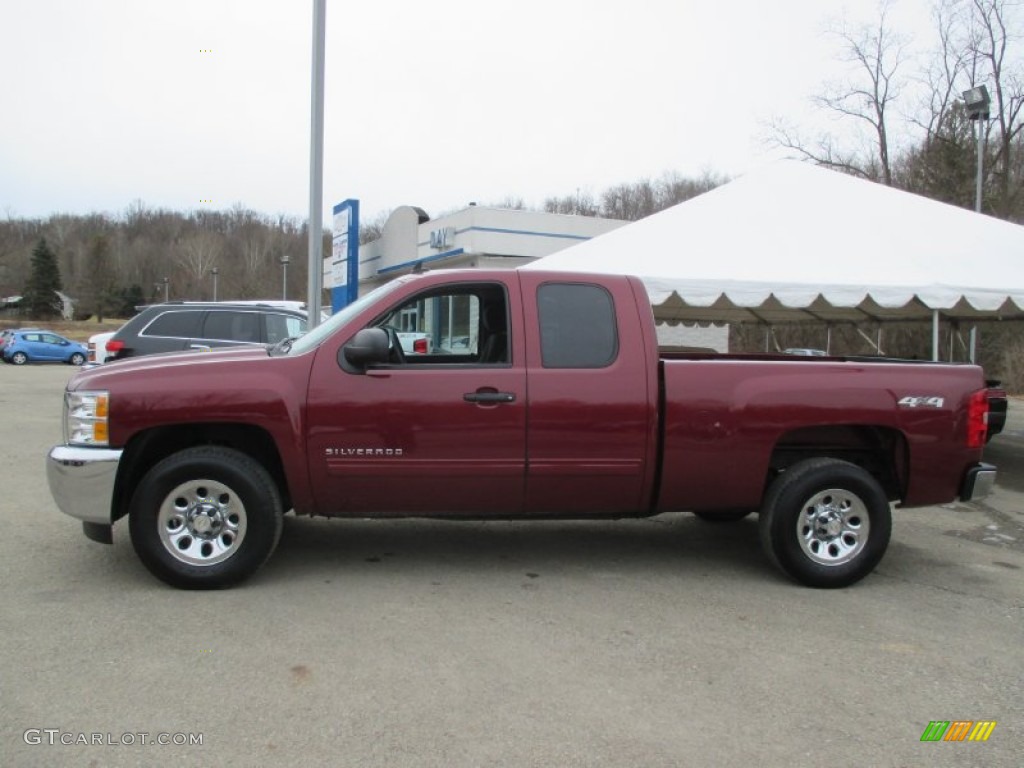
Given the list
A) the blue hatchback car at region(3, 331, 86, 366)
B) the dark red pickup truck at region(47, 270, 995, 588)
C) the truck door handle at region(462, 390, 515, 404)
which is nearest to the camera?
the dark red pickup truck at region(47, 270, 995, 588)

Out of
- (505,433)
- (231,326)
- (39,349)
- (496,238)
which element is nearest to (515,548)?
(505,433)

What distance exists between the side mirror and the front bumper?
Result: 385 centimetres

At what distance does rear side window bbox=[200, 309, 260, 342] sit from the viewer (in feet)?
36.2

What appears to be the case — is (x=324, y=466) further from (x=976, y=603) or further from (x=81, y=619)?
(x=976, y=603)

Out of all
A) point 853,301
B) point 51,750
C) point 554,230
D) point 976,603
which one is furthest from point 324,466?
point 554,230

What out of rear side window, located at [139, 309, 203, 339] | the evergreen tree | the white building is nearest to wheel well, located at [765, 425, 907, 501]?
rear side window, located at [139, 309, 203, 339]

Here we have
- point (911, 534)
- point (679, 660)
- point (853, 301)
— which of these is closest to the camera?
point (679, 660)

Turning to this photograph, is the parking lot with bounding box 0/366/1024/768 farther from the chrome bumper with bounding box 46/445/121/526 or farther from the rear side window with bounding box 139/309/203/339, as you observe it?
the rear side window with bounding box 139/309/203/339

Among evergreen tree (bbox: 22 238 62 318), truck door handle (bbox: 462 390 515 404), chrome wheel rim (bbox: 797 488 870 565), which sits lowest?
chrome wheel rim (bbox: 797 488 870 565)

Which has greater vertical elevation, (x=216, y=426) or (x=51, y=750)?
(x=216, y=426)

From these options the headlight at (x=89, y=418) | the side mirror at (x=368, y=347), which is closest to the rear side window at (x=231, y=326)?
the headlight at (x=89, y=418)

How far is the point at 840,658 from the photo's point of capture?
3957 mm

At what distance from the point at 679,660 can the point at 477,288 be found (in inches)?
101

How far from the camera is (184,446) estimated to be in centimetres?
492
